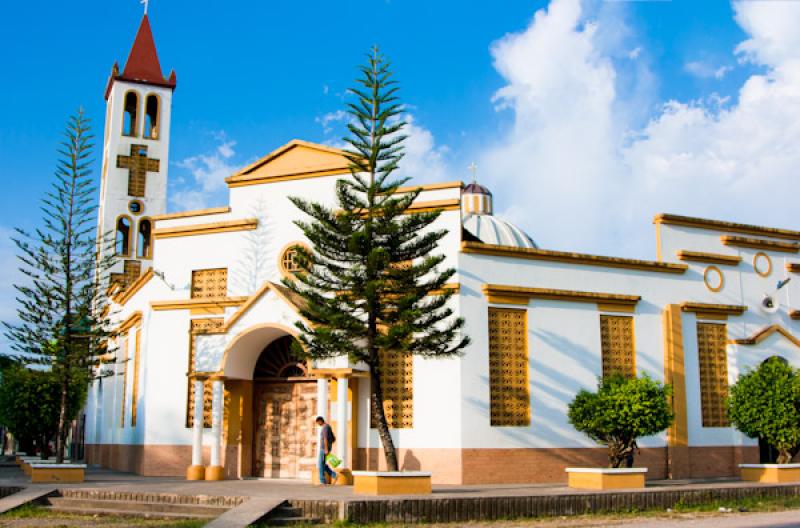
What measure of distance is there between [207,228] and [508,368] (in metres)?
7.04

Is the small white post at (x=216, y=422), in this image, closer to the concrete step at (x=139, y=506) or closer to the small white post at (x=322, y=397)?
the small white post at (x=322, y=397)

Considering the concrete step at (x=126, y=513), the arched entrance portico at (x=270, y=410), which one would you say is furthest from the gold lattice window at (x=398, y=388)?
the concrete step at (x=126, y=513)

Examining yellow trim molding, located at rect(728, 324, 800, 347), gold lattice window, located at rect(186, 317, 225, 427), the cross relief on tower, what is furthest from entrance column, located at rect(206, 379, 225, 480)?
the cross relief on tower

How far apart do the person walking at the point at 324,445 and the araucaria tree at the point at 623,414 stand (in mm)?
4365

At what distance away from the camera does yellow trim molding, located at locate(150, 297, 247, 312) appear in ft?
56.7

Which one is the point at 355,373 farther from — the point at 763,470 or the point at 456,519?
the point at 763,470

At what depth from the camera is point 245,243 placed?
58.3 feet

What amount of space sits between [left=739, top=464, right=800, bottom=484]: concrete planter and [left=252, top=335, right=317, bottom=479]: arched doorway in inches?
340

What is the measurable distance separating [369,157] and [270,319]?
12.1 feet

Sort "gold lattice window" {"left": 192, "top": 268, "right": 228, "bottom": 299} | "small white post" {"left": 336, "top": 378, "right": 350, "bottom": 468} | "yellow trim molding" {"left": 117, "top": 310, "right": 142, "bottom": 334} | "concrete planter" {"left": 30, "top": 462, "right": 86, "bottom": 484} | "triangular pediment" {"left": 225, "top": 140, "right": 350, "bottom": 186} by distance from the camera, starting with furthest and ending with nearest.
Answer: "yellow trim molding" {"left": 117, "top": 310, "right": 142, "bottom": 334} → "gold lattice window" {"left": 192, "top": 268, "right": 228, "bottom": 299} → "triangular pediment" {"left": 225, "top": 140, "right": 350, "bottom": 186} → "concrete planter" {"left": 30, "top": 462, "right": 86, "bottom": 484} → "small white post" {"left": 336, "top": 378, "right": 350, "bottom": 468}

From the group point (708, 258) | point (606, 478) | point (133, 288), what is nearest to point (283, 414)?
point (133, 288)

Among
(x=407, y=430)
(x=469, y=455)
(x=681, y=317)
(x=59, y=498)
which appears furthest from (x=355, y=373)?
(x=681, y=317)

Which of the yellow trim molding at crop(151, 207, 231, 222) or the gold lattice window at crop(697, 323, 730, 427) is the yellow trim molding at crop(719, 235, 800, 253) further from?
the yellow trim molding at crop(151, 207, 231, 222)

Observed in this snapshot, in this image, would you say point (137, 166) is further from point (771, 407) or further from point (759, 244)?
point (771, 407)
